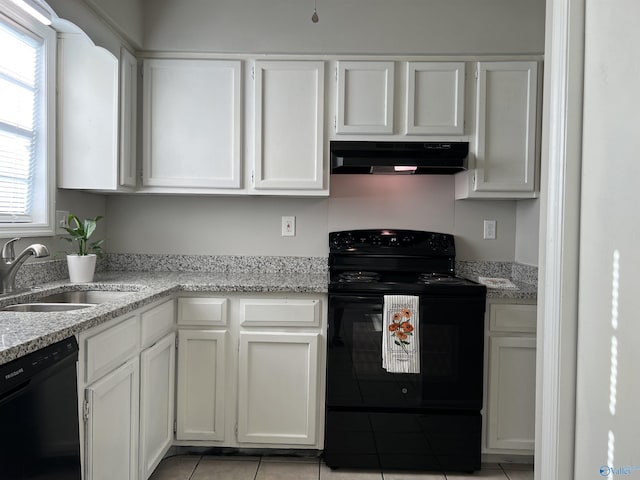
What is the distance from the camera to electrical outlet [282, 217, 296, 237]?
2738mm

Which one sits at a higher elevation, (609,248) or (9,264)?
(609,248)

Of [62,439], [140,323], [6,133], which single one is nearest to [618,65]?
[62,439]

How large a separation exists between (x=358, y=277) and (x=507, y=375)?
910 mm

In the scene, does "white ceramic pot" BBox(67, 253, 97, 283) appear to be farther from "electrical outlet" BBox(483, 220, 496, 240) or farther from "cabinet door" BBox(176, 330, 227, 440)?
"electrical outlet" BBox(483, 220, 496, 240)

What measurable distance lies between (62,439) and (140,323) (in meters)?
0.63

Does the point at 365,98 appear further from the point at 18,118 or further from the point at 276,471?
the point at 276,471

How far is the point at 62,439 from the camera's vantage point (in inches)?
47.4

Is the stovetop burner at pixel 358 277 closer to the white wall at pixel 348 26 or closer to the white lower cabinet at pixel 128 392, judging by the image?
the white lower cabinet at pixel 128 392

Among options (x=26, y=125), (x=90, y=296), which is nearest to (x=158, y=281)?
(x=90, y=296)

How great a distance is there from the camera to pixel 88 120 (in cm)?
226

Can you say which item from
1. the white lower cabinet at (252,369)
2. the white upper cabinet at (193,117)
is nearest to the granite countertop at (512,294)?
the white lower cabinet at (252,369)

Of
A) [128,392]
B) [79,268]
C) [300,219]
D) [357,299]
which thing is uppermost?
[300,219]

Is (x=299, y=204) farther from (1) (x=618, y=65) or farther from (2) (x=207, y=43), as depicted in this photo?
(1) (x=618, y=65)

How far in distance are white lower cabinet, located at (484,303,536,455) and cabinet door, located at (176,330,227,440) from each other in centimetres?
137
